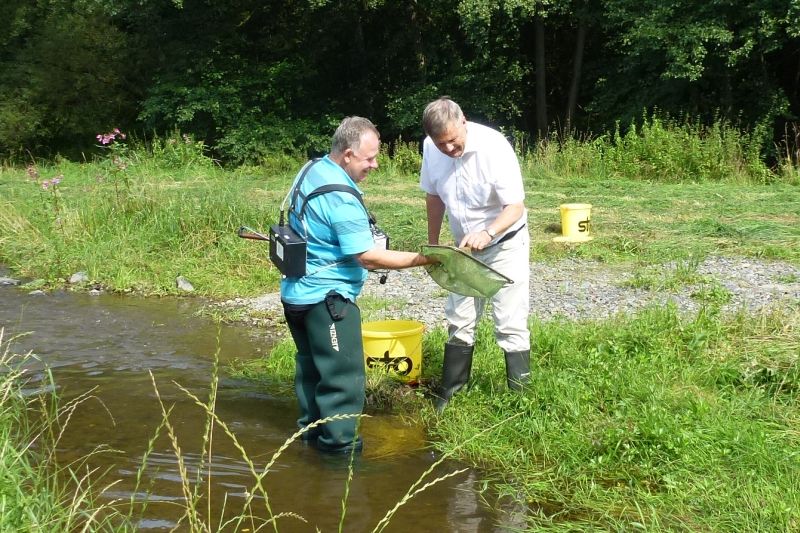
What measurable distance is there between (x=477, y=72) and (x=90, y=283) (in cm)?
1512

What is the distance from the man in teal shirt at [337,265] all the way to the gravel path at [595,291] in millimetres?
2390

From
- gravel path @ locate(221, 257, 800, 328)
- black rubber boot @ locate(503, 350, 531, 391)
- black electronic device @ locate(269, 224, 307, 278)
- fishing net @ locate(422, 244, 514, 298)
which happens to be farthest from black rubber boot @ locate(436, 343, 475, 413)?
gravel path @ locate(221, 257, 800, 328)

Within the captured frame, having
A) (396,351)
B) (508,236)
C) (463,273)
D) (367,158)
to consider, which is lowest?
(396,351)

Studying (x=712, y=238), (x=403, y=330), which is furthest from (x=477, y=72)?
(x=403, y=330)

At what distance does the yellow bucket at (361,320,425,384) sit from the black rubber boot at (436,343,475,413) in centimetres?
34

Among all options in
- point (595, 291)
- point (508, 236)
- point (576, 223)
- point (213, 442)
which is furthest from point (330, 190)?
point (576, 223)

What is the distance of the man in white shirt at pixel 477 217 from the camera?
4395 mm

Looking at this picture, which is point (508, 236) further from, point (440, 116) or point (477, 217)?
point (440, 116)

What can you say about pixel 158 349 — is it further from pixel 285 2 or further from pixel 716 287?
pixel 285 2

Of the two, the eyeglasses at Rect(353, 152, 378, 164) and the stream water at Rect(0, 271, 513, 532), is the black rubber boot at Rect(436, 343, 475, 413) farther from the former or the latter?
the eyeglasses at Rect(353, 152, 378, 164)

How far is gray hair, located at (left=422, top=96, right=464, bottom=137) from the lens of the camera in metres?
4.24

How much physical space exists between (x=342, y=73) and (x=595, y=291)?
18.3 metres

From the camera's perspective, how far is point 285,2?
80.4 feet

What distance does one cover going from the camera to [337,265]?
4.17 m
